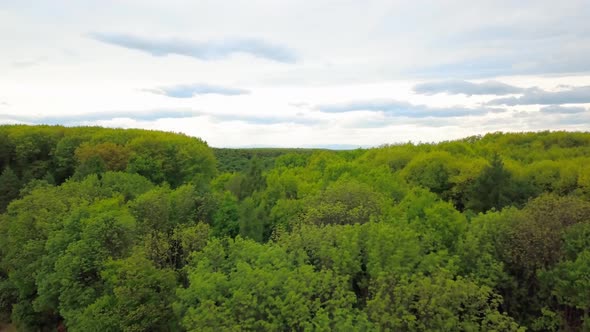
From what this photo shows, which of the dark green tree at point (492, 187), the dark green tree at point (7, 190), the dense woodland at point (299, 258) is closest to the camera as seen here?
the dense woodland at point (299, 258)

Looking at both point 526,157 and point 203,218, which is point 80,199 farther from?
point 526,157

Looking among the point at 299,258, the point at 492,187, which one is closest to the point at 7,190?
the point at 299,258

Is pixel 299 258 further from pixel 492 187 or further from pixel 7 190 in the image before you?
pixel 7 190

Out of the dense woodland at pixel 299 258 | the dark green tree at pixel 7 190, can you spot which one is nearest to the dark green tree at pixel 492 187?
the dense woodland at pixel 299 258

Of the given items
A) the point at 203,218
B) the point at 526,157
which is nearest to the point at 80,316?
the point at 203,218

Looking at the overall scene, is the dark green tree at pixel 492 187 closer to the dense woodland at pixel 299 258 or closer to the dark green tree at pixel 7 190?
the dense woodland at pixel 299 258

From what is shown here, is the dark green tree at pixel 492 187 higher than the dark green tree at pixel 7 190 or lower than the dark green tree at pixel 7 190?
higher

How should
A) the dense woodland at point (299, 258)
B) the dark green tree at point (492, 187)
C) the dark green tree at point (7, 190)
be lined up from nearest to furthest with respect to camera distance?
the dense woodland at point (299, 258) → the dark green tree at point (492, 187) → the dark green tree at point (7, 190)

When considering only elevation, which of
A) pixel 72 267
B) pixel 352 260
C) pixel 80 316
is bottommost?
pixel 80 316

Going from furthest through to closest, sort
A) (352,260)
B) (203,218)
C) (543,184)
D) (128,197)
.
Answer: (543,184)
(128,197)
(203,218)
(352,260)
